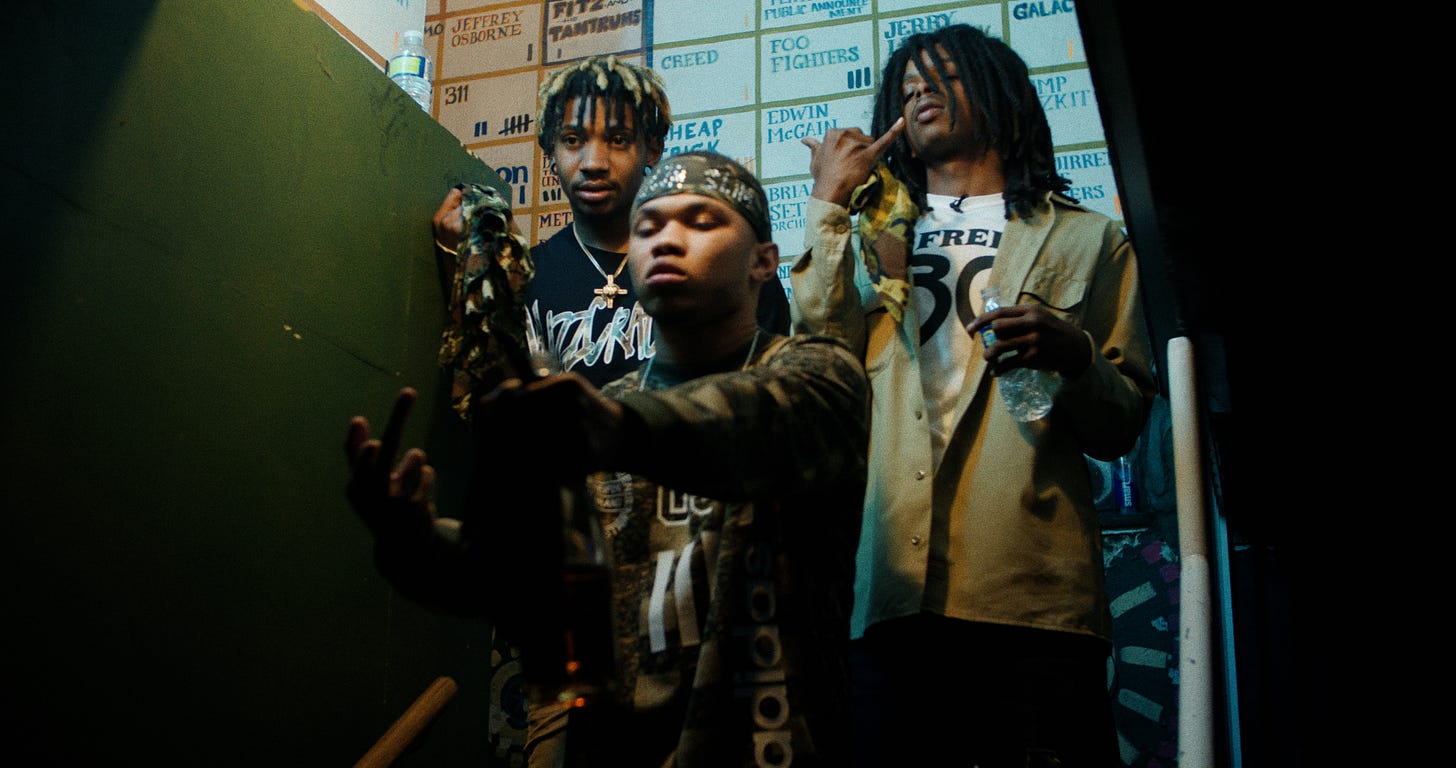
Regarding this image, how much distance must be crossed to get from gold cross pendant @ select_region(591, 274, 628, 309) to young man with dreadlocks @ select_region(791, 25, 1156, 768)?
20.2 inches

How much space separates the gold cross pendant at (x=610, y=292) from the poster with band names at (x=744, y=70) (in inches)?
42.4

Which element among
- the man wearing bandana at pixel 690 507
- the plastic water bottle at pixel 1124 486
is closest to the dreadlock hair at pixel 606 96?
the man wearing bandana at pixel 690 507

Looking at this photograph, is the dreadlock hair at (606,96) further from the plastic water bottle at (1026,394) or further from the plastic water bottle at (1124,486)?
the plastic water bottle at (1124,486)

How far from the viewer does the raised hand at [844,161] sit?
263cm

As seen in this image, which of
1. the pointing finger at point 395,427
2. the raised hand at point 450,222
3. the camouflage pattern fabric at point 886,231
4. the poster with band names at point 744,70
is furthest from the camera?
the poster with band names at point 744,70

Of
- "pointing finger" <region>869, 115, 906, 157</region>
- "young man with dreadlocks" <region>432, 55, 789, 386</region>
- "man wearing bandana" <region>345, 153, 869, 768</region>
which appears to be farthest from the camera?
"young man with dreadlocks" <region>432, 55, 789, 386</region>

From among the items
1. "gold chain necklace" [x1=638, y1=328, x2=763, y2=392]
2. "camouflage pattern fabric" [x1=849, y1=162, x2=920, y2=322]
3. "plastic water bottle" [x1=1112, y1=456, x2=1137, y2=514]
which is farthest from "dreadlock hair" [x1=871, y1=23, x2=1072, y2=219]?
"gold chain necklace" [x1=638, y1=328, x2=763, y2=392]

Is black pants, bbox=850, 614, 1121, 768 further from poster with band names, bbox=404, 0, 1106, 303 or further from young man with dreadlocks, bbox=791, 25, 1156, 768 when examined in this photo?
poster with band names, bbox=404, 0, 1106, 303

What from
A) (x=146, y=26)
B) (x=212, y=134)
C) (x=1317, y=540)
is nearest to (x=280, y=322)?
(x=212, y=134)

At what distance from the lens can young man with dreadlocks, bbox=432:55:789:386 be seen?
2.80 meters

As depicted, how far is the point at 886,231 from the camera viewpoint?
2645 millimetres

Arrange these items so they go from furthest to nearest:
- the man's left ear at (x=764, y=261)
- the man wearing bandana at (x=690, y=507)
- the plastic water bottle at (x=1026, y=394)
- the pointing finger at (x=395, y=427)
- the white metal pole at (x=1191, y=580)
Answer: the plastic water bottle at (x=1026, y=394)
the man's left ear at (x=764, y=261)
the white metal pole at (x=1191, y=580)
the pointing finger at (x=395, y=427)
the man wearing bandana at (x=690, y=507)

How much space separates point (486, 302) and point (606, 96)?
71cm

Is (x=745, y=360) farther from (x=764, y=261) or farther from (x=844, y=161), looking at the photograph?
(x=844, y=161)
